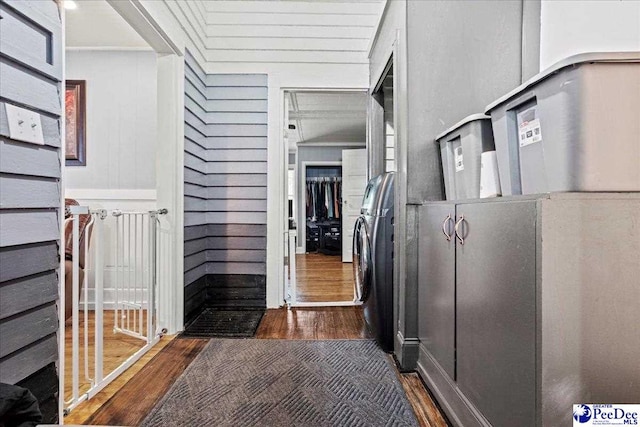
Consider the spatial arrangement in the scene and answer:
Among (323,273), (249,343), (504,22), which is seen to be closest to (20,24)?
(249,343)

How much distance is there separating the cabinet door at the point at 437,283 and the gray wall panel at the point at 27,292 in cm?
162

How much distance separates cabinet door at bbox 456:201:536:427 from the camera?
1.01 m

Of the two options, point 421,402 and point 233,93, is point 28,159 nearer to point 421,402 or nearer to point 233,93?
point 421,402

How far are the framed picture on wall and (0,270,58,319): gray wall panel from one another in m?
2.33

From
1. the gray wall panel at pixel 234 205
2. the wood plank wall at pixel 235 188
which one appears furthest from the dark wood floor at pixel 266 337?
the gray wall panel at pixel 234 205

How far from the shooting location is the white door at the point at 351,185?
6.16m

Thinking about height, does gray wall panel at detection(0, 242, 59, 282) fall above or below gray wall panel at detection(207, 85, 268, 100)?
below

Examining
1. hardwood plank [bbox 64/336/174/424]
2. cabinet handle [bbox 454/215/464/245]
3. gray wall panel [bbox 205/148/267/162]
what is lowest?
hardwood plank [bbox 64/336/174/424]

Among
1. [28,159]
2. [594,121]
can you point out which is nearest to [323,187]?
[28,159]

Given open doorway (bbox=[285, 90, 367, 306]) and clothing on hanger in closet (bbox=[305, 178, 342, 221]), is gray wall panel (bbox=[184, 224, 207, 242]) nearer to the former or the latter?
open doorway (bbox=[285, 90, 367, 306])

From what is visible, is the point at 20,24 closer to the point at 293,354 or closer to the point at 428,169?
the point at 428,169

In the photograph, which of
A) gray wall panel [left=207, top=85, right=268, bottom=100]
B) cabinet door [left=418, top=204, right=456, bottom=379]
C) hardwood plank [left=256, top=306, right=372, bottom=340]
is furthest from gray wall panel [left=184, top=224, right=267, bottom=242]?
cabinet door [left=418, top=204, right=456, bottom=379]

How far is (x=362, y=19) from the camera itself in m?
3.28

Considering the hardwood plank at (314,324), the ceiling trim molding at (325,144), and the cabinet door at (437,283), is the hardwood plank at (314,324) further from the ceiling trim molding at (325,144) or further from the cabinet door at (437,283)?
the ceiling trim molding at (325,144)
